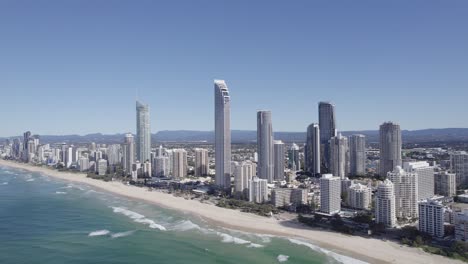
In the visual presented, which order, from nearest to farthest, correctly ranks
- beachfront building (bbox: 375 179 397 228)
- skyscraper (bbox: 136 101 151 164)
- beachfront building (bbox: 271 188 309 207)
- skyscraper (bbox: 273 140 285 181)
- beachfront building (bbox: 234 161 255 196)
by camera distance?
beachfront building (bbox: 375 179 397 228) → beachfront building (bbox: 271 188 309 207) → beachfront building (bbox: 234 161 255 196) → skyscraper (bbox: 273 140 285 181) → skyscraper (bbox: 136 101 151 164)

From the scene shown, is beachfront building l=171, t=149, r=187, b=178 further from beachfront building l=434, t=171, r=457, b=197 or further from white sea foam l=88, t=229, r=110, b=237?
beachfront building l=434, t=171, r=457, b=197

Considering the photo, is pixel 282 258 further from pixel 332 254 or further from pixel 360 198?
pixel 360 198

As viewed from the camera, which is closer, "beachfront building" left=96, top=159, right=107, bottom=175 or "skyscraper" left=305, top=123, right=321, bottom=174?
"skyscraper" left=305, top=123, right=321, bottom=174

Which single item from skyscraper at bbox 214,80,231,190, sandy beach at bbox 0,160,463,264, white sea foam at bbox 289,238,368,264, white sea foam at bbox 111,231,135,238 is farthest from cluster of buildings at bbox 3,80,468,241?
white sea foam at bbox 111,231,135,238

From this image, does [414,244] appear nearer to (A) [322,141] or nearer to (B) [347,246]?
(B) [347,246]

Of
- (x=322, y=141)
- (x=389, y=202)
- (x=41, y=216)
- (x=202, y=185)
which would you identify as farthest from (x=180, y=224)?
(x=322, y=141)
